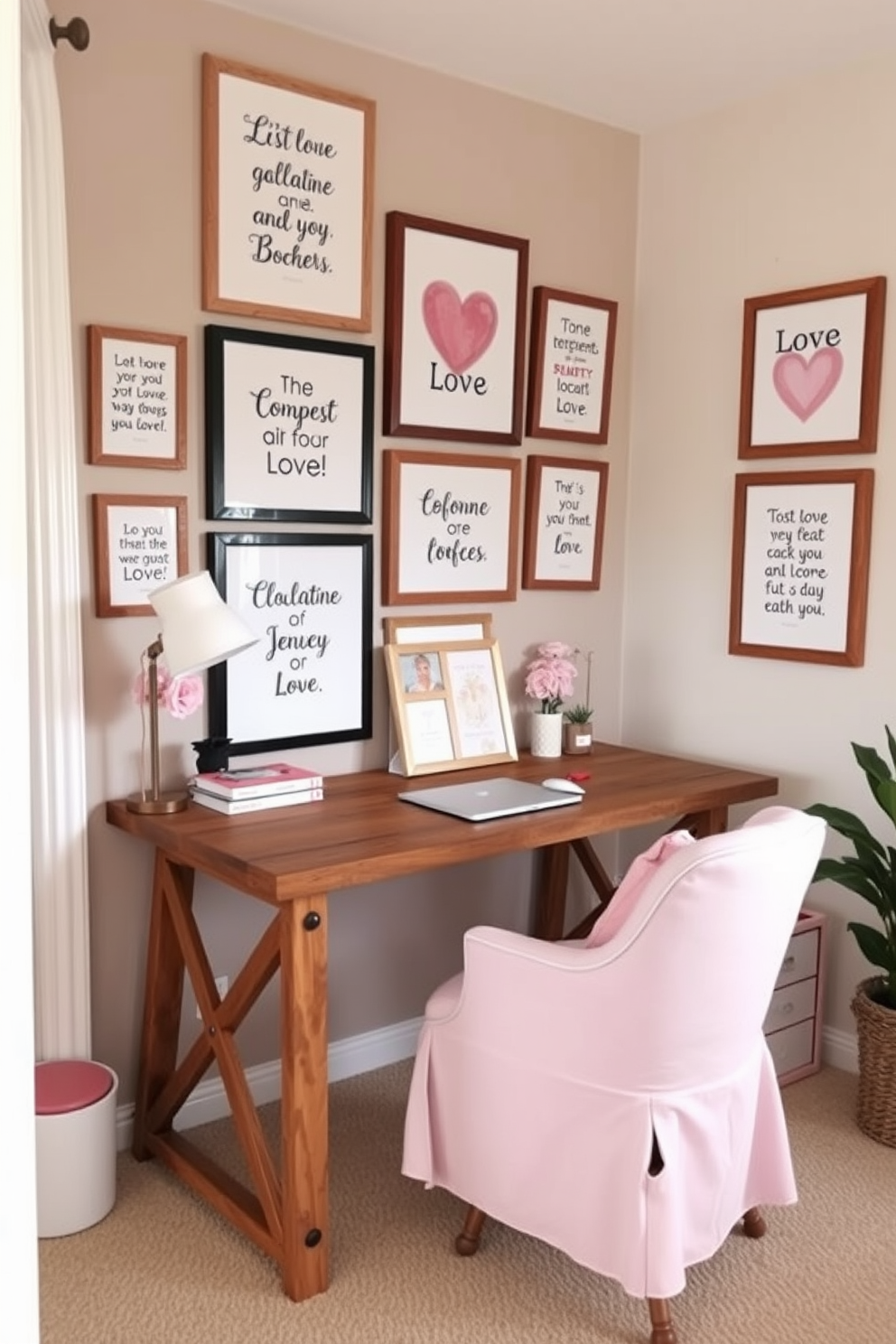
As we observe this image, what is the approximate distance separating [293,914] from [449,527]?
1369mm

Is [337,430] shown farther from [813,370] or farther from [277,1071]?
[277,1071]

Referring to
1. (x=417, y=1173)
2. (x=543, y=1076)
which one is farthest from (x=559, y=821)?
(x=417, y=1173)

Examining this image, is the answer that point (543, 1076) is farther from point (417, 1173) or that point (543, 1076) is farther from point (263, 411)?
point (263, 411)

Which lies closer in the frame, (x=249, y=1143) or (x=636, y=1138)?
(x=636, y=1138)

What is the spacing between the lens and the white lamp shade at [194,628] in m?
2.38

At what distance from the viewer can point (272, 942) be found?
2.27 m

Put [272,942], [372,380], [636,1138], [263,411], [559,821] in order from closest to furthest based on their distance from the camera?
[636,1138], [272,942], [559,821], [263,411], [372,380]

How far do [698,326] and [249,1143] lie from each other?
2.46m

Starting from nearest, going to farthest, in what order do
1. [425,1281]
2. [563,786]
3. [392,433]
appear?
[425,1281] < [563,786] < [392,433]

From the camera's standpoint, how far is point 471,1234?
237 centimetres

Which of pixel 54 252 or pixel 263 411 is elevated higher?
pixel 54 252

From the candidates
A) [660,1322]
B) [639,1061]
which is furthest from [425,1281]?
[639,1061]

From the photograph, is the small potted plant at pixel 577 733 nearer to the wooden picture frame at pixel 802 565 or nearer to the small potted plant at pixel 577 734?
the small potted plant at pixel 577 734

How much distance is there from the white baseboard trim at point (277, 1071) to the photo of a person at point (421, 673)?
2.97ft
